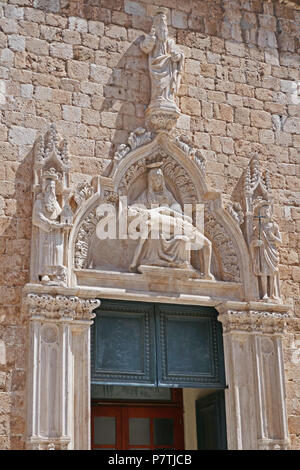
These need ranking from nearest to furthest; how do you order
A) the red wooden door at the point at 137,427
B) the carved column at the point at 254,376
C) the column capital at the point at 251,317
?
the carved column at the point at 254,376 → the column capital at the point at 251,317 → the red wooden door at the point at 137,427

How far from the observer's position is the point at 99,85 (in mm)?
9047

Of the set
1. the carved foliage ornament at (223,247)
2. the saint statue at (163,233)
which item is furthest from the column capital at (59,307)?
the carved foliage ornament at (223,247)

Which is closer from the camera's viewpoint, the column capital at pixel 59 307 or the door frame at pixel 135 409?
the column capital at pixel 59 307

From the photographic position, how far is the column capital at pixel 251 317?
8.73 m

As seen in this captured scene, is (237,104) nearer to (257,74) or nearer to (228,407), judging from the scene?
(257,74)

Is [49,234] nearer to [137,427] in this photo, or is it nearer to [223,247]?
[223,247]

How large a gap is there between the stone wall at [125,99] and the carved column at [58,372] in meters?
0.18

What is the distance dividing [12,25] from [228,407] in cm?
459

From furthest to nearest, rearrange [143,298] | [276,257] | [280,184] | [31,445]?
[280,184]
[276,257]
[143,298]
[31,445]

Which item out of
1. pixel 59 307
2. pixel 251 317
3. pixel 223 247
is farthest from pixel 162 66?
pixel 59 307

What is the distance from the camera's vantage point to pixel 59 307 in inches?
314

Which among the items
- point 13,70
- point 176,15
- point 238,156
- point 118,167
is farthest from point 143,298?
point 176,15

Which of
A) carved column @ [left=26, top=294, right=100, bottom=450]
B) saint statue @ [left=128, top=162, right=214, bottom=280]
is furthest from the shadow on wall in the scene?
carved column @ [left=26, top=294, right=100, bottom=450]

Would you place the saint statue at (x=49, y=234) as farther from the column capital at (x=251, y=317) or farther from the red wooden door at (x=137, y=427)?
the red wooden door at (x=137, y=427)
